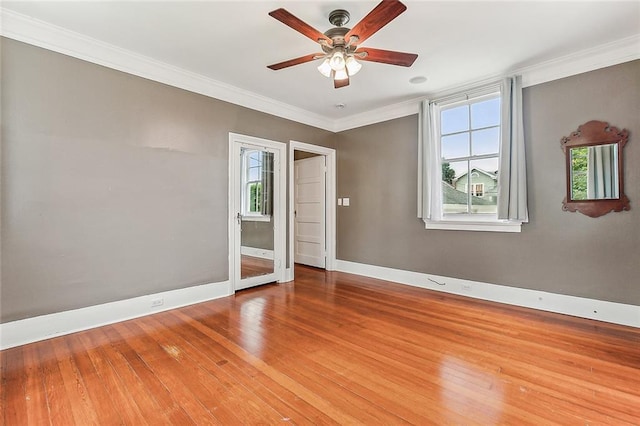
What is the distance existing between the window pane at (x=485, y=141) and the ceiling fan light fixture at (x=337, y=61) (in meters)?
2.38

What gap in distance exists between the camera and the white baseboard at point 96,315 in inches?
98.3

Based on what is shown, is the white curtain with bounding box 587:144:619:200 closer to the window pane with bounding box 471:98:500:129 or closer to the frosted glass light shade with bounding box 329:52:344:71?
the window pane with bounding box 471:98:500:129

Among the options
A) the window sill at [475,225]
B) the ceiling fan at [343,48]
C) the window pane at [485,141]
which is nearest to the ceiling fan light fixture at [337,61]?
the ceiling fan at [343,48]

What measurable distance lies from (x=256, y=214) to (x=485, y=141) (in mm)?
3296

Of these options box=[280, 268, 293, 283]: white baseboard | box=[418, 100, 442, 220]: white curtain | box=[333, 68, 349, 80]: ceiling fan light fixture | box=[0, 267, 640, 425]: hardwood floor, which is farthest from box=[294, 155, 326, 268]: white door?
box=[333, 68, 349, 80]: ceiling fan light fixture

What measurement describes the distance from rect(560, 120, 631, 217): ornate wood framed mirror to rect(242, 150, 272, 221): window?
12.3 ft

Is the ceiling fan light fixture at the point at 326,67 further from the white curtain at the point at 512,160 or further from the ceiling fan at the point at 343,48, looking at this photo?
the white curtain at the point at 512,160

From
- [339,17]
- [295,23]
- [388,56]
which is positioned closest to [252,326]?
[295,23]

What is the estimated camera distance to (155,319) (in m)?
3.08

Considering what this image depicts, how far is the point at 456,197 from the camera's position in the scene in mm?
4098

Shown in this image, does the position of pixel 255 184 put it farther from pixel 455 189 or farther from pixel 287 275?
pixel 455 189

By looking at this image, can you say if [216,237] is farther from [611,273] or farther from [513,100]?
[611,273]

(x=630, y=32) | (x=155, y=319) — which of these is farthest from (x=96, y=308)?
(x=630, y=32)

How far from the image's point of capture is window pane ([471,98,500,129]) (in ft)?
12.3
